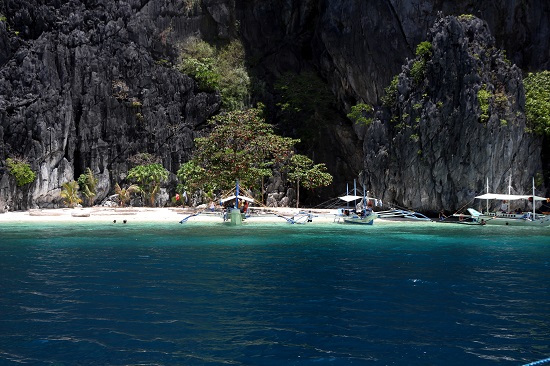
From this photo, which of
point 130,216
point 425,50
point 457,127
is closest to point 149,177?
point 130,216

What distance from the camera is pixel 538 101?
156ft

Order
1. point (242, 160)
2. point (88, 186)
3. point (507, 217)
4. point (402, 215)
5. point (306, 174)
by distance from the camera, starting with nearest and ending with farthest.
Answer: point (507, 217) < point (402, 215) < point (242, 160) < point (306, 174) < point (88, 186)

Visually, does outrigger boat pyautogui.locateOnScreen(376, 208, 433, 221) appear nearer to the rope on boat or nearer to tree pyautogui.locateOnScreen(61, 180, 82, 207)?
tree pyautogui.locateOnScreen(61, 180, 82, 207)

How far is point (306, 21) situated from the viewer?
64.0 m

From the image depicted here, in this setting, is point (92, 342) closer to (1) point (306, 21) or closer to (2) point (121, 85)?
(2) point (121, 85)

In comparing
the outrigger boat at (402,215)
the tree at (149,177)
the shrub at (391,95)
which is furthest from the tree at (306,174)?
the tree at (149,177)

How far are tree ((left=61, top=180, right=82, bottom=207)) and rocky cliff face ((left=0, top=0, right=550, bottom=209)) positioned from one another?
1.14m

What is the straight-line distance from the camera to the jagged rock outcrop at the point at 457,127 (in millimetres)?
44375

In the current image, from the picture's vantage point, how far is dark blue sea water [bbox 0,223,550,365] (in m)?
9.46

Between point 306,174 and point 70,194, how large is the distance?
75.5ft

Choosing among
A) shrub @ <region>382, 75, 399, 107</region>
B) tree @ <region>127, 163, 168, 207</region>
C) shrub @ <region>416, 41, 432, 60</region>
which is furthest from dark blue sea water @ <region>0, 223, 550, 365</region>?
tree @ <region>127, 163, 168, 207</region>

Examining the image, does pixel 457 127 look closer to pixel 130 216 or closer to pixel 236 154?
pixel 236 154

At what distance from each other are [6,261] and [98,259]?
129 inches

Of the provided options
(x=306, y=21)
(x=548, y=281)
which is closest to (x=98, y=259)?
(x=548, y=281)
